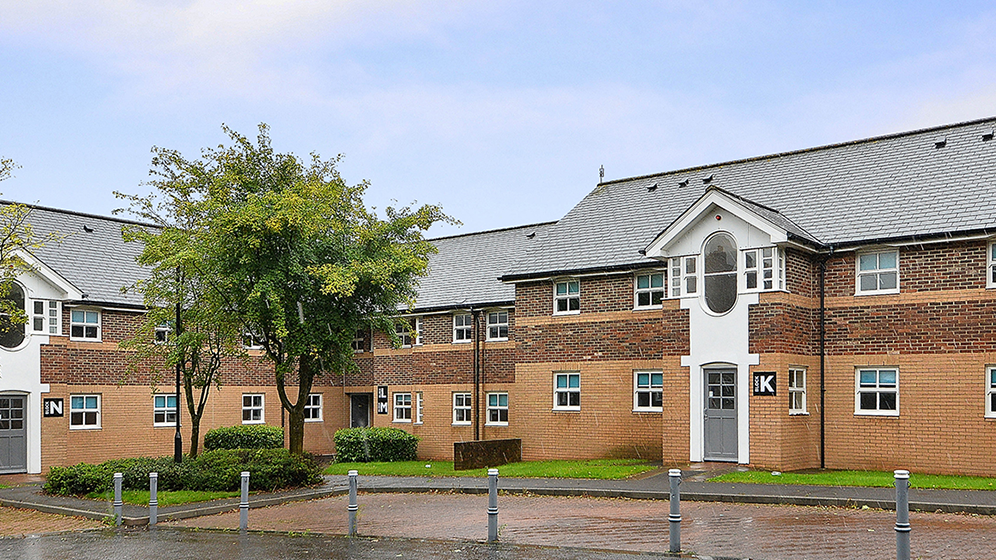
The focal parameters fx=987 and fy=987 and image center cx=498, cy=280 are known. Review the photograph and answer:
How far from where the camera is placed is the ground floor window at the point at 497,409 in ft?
107

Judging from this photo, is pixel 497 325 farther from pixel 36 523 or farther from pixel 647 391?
pixel 36 523

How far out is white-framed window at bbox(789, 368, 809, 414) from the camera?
2297cm

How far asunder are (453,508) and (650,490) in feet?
12.6

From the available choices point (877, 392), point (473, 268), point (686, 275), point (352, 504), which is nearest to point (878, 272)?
point (877, 392)

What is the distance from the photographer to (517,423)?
1161 inches

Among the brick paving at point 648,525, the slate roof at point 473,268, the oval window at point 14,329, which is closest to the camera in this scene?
the brick paving at point 648,525

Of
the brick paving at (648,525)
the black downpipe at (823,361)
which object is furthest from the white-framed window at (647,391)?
the brick paving at (648,525)

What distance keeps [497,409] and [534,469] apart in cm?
848

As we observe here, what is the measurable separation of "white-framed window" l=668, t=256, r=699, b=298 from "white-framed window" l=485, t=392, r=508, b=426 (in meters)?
9.74

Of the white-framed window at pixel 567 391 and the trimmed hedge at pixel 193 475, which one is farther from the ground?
the white-framed window at pixel 567 391

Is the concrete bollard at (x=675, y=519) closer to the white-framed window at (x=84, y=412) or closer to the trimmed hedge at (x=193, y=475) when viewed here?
the trimmed hedge at (x=193, y=475)

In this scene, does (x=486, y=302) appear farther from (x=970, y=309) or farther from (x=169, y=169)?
(x=970, y=309)

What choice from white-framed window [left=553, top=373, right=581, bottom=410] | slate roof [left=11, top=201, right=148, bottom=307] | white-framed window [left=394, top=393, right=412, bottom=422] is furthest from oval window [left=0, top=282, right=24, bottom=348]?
white-framed window [left=553, top=373, right=581, bottom=410]

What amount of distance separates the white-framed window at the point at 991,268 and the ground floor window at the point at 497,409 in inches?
613
